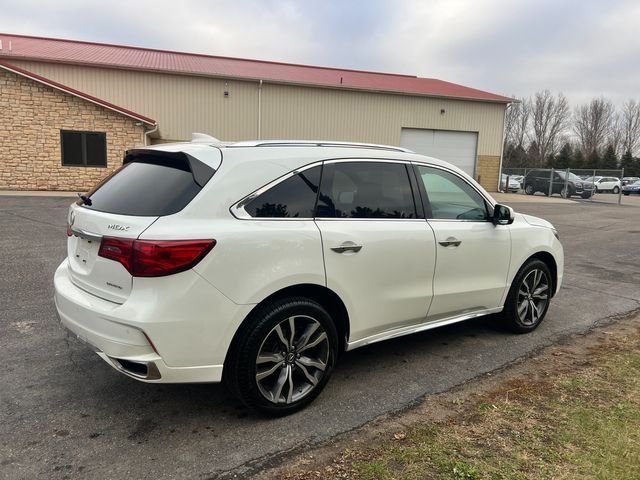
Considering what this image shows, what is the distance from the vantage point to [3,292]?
5.66 m

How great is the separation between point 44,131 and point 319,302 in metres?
19.5

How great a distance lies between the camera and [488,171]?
98.1 feet

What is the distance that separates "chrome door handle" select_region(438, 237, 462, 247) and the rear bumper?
70.5 inches

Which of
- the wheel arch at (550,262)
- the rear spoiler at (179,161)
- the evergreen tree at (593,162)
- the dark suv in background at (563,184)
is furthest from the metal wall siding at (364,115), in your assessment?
the evergreen tree at (593,162)

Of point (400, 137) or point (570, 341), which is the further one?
point (400, 137)

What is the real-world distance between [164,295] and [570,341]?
A: 12.8ft

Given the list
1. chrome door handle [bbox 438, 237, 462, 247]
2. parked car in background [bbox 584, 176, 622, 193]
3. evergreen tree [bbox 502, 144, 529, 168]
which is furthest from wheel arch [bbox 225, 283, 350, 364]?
evergreen tree [bbox 502, 144, 529, 168]

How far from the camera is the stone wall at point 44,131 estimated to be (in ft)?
61.2

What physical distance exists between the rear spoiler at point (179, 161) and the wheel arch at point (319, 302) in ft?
2.65

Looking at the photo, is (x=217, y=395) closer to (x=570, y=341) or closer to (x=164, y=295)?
(x=164, y=295)

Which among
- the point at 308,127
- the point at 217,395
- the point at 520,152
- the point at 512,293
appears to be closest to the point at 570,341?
the point at 512,293

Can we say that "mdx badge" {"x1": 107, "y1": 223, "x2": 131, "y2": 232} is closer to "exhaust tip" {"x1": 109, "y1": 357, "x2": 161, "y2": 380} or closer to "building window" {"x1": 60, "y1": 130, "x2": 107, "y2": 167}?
"exhaust tip" {"x1": 109, "y1": 357, "x2": 161, "y2": 380}

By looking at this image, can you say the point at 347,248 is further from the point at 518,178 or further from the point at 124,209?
the point at 518,178

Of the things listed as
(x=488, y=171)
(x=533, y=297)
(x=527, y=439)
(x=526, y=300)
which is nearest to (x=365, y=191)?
(x=527, y=439)
